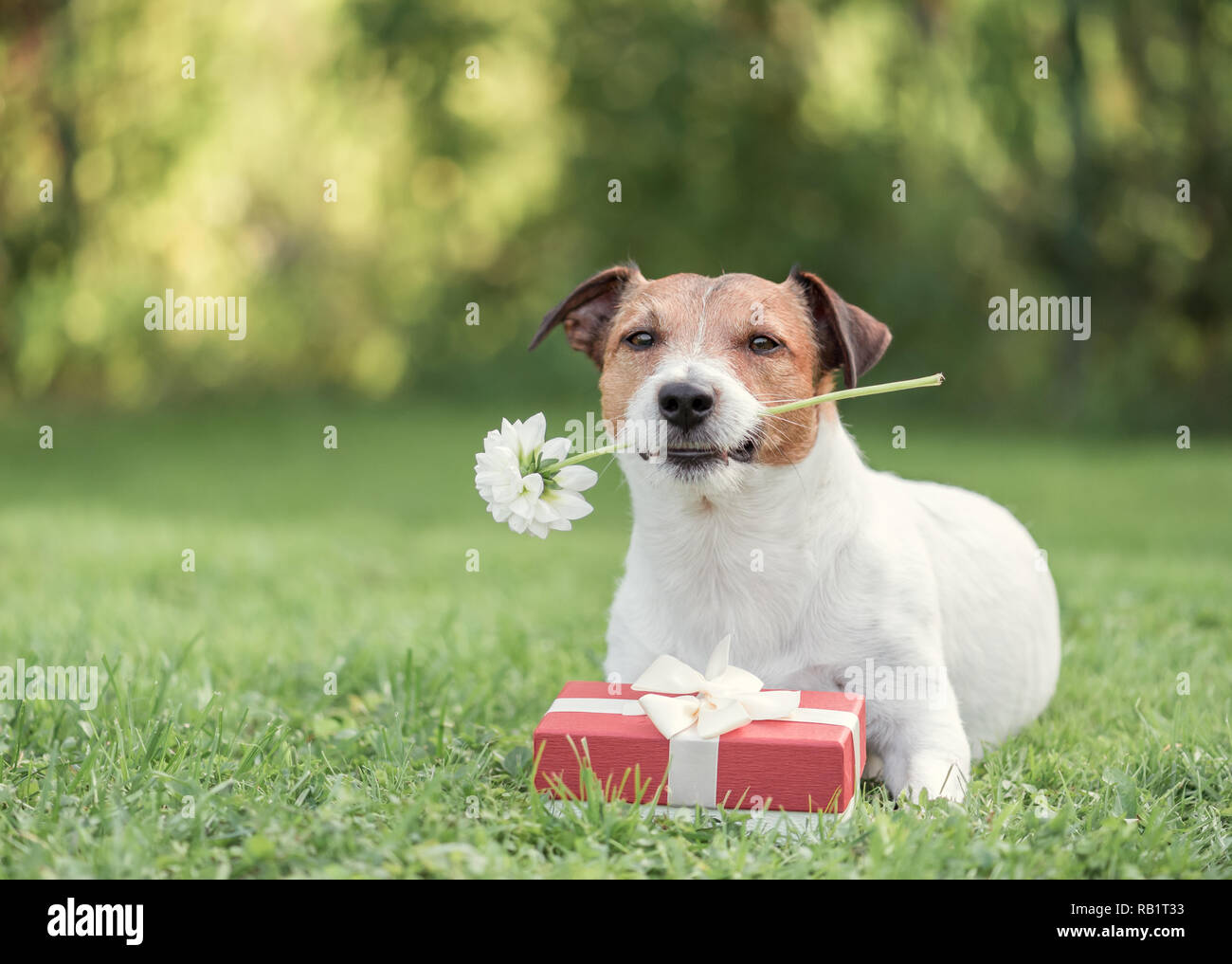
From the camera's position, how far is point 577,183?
1733 centimetres

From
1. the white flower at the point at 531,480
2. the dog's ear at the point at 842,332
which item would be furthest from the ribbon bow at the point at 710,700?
the dog's ear at the point at 842,332

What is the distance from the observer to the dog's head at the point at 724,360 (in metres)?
3.25

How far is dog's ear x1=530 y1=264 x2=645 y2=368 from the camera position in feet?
12.7

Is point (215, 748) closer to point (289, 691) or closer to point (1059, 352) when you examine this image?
point (289, 691)

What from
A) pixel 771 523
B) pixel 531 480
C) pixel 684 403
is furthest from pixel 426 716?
pixel 684 403

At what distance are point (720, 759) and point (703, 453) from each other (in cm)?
80

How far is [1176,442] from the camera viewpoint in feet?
45.2

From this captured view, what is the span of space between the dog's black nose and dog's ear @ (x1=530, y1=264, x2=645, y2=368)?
26.0 inches

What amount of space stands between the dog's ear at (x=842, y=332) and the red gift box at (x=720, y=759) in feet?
3.28

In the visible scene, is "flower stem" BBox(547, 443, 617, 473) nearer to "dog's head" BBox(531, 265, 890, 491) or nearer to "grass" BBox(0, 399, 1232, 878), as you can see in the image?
"dog's head" BBox(531, 265, 890, 491)

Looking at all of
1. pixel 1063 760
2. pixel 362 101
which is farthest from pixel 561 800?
pixel 362 101

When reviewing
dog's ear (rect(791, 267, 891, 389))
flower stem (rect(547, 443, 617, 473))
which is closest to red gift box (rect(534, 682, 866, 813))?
flower stem (rect(547, 443, 617, 473))

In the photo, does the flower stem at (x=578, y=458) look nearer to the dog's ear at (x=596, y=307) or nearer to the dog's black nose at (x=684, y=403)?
the dog's black nose at (x=684, y=403)

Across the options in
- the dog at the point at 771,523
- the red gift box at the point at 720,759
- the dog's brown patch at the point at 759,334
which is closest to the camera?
the red gift box at the point at 720,759
